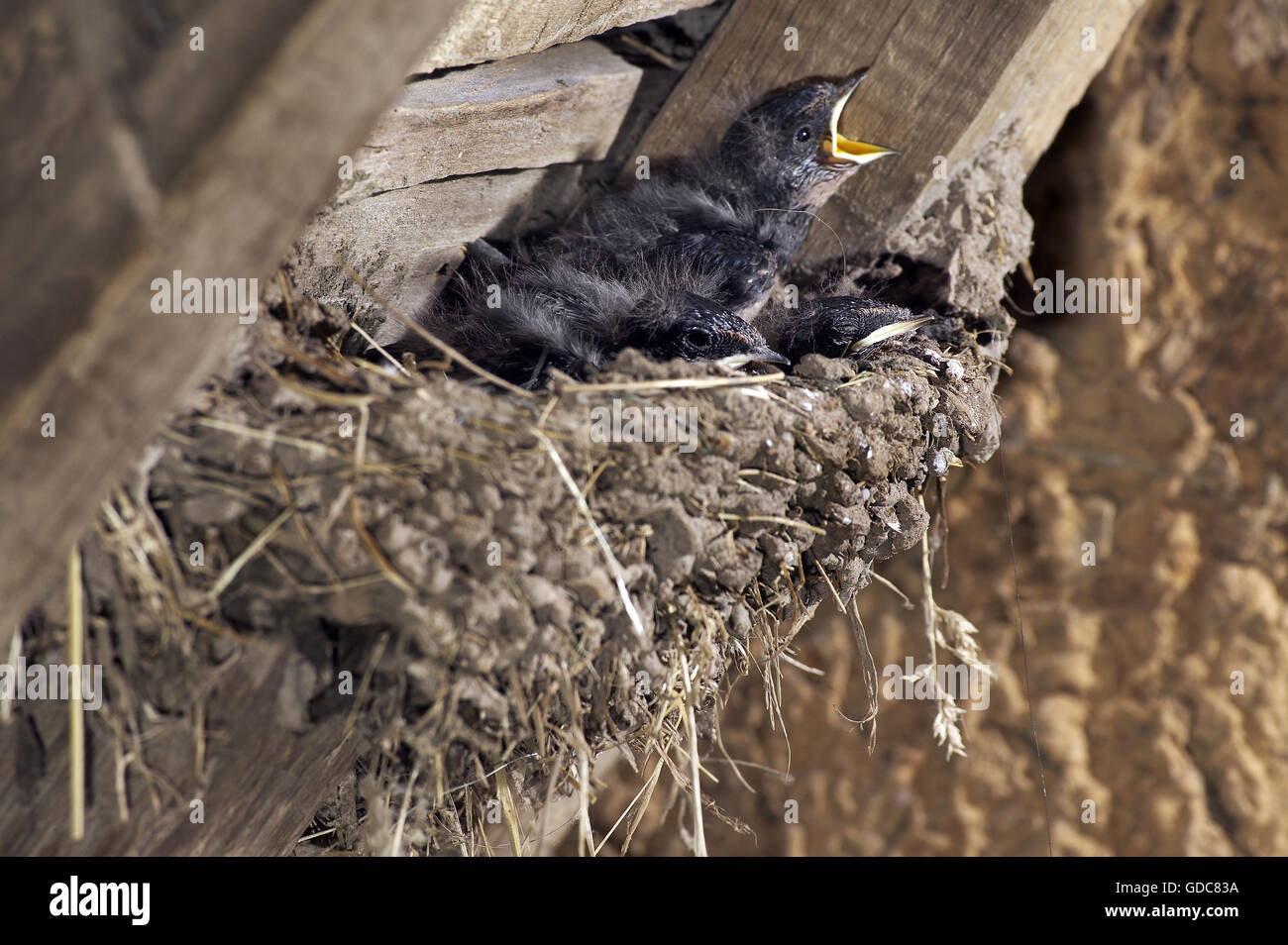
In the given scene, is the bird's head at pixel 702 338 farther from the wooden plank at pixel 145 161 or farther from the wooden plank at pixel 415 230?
the wooden plank at pixel 145 161

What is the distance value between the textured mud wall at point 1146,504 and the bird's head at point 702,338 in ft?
8.37

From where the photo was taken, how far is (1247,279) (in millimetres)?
3693

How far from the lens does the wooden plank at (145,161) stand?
0.88 metres

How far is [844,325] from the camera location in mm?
2121

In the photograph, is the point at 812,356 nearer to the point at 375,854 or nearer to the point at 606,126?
the point at 606,126

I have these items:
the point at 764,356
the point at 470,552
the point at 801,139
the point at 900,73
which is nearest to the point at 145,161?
the point at 470,552

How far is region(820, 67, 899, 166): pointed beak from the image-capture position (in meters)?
2.23

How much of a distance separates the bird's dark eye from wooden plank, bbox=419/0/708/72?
684mm

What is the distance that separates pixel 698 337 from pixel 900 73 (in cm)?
85

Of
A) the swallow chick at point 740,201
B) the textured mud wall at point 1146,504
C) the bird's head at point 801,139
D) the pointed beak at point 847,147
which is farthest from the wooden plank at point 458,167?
the textured mud wall at point 1146,504

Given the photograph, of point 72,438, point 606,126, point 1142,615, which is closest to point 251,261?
point 72,438
